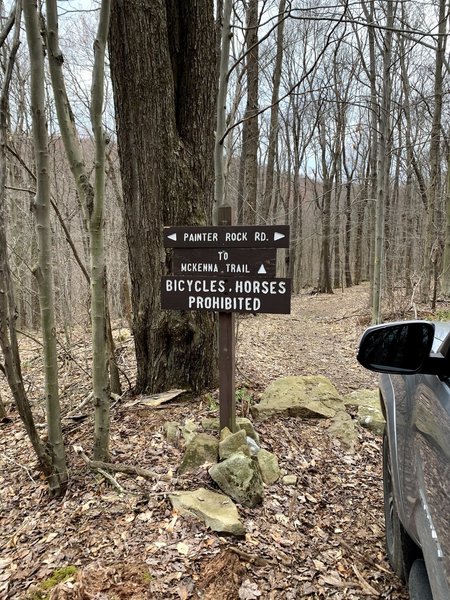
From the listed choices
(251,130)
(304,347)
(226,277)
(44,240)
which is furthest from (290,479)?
(251,130)

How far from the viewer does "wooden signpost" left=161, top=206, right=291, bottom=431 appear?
325cm

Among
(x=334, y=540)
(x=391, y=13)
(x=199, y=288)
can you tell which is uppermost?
(x=391, y=13)

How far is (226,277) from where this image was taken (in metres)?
3.34

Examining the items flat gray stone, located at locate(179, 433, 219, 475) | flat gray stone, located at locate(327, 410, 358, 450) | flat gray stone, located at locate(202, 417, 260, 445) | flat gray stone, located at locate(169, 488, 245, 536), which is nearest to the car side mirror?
flat gray stone, located at locate(169, 488, 245, 536)

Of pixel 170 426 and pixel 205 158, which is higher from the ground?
pixel 205 158

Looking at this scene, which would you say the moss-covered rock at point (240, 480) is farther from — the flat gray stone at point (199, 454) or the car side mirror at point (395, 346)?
the car side mirror at point (395, 346)

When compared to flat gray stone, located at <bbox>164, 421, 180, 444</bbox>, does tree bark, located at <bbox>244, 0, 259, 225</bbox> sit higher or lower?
higher

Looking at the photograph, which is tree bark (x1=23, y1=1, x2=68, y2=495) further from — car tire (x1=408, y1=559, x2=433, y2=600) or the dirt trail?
the dirt trail

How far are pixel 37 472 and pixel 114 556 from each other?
1.43 metres

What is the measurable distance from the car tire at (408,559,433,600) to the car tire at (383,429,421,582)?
8 cm

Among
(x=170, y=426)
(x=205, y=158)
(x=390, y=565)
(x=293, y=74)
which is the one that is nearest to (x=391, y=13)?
(x=205, y=158)

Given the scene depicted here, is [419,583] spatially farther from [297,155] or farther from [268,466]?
[297,155]

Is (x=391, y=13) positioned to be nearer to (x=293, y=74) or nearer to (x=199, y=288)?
(x=199, y=288)

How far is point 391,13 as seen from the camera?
31.6 feet
